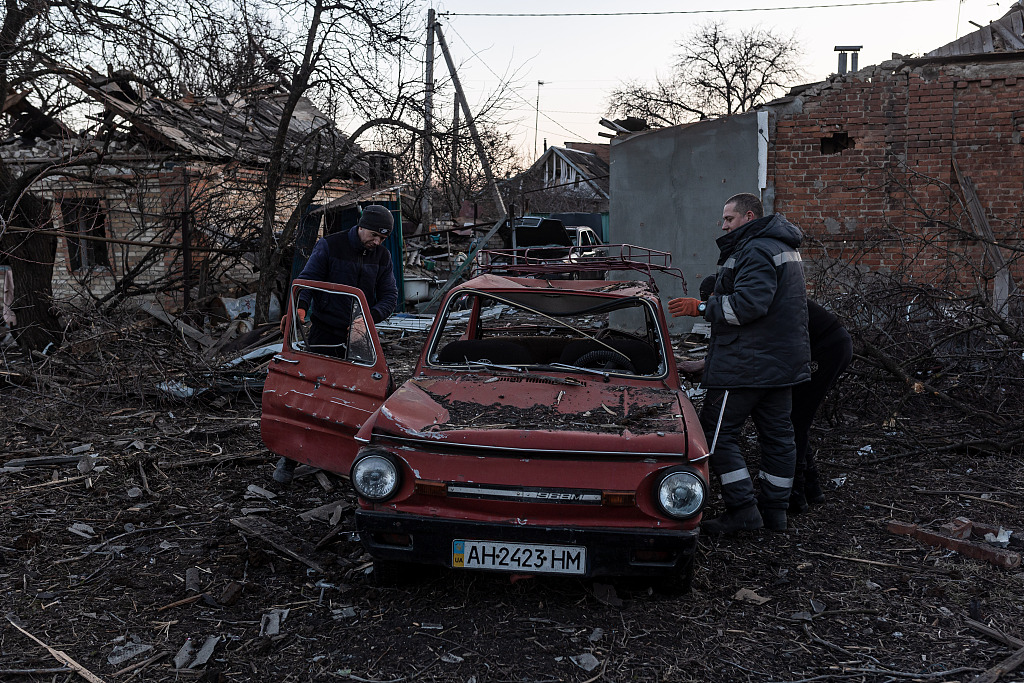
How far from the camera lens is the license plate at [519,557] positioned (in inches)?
133

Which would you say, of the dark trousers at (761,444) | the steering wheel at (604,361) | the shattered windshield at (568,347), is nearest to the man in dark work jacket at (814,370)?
the dark trousers at (761,444)

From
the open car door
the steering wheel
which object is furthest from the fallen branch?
the steering wheel

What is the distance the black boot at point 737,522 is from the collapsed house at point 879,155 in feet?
23.1

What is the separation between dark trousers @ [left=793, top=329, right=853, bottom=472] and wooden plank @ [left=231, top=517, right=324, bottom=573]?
302cm

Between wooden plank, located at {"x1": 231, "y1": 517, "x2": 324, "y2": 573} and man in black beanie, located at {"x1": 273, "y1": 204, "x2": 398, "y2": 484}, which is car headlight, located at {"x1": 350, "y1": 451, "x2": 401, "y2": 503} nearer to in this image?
wooden plank, located at {"x1": 231, "y1": 517, "x2": 324, "y2": 573}

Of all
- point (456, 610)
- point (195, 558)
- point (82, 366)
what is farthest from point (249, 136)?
point (456, 610)

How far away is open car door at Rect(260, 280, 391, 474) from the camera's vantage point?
4.44m

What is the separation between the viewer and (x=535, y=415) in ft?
12.4

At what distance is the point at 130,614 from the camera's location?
3623 mm

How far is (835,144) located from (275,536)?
1028cm

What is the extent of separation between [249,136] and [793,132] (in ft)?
36.2

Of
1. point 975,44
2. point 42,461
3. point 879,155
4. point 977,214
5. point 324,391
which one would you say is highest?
point 975,44

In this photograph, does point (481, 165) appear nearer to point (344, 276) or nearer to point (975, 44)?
point (975, 44)

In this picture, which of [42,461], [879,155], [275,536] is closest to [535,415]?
[275,536]
